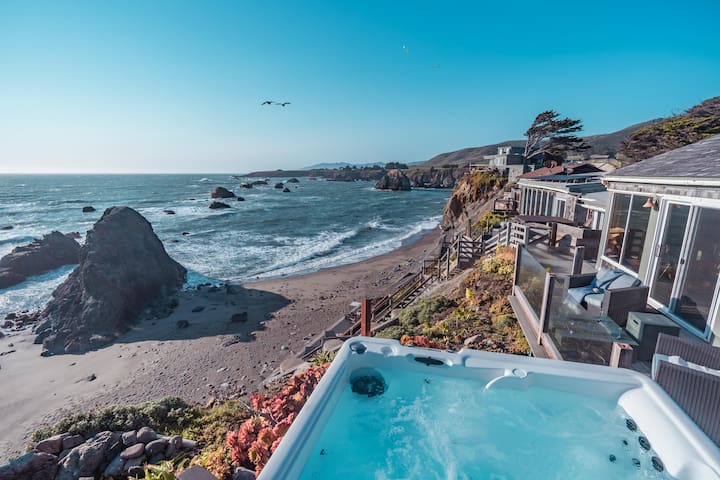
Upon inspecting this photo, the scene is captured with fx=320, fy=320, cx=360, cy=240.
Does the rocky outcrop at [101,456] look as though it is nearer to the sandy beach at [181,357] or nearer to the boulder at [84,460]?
the boulder at [84,460]

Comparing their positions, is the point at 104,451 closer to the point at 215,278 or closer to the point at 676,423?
the point at 676,423

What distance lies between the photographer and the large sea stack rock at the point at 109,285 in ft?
44.1

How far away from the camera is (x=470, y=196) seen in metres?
32.1

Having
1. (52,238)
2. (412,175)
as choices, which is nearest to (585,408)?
(52,238)

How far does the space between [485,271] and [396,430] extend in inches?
279

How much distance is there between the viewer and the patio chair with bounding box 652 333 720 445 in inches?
124

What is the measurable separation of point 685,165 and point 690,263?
1.92 m

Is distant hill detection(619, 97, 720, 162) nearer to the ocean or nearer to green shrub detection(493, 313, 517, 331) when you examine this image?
the ocean

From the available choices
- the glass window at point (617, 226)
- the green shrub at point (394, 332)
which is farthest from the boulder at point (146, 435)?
the glass window at point (617, 226)

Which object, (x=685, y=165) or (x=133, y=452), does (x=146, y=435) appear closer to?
(x=133, y=452)

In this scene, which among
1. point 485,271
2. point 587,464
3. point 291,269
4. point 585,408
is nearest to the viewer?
point 587,464

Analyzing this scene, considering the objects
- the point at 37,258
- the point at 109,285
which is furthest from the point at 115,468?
the point at 37,258

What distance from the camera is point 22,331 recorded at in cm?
1403

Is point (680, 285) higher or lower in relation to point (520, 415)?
higher
